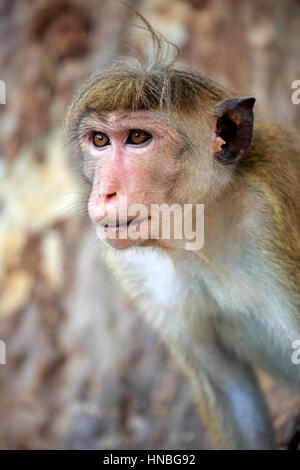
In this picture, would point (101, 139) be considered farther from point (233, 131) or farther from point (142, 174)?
point (233, 131)

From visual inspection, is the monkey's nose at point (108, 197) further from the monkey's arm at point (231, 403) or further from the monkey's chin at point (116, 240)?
the monkey's arm at point (231, 403)

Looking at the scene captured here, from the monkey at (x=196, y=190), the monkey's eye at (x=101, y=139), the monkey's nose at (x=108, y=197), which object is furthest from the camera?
the monkey's eye at (x=101, y=139)

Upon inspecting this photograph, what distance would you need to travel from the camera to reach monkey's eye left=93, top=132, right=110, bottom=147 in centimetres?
364

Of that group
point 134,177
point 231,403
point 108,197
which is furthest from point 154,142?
point 231,403

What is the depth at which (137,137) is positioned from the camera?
11.5 ft

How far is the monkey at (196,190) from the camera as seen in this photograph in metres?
3.47

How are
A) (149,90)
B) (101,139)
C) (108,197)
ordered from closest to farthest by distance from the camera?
(108,197) < (149,90) < (101,139)

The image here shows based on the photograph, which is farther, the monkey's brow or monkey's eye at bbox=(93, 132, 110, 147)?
monkey's eye at bbox=(93, 132, 110, 147)

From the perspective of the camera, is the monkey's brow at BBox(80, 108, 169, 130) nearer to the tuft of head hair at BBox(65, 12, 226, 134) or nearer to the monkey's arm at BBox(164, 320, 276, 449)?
the tuft of head hair at BBox(65, 12, 226, 134)

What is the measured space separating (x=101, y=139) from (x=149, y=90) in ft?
1.20

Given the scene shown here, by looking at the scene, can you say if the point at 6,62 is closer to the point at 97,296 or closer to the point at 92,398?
the point at 97,296

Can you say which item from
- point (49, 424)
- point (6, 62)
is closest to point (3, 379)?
point (49, 424)

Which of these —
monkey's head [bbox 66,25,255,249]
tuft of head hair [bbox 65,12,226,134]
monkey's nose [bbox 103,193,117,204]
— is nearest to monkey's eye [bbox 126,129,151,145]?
monkey's head [bbox 66,25,255,249]

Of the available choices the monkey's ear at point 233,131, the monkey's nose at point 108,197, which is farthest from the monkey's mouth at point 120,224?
the monkey's ear at point 233,131
